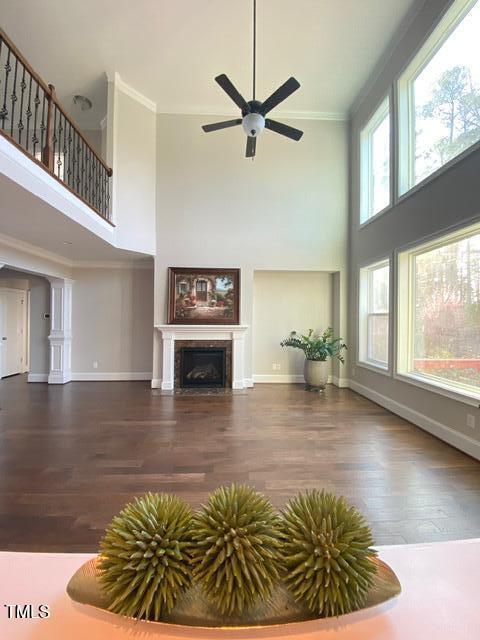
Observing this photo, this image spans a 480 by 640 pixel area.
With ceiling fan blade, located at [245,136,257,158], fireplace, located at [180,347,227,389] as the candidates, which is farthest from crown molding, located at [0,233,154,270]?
ceiling fan blade, located at [245,136,257,158]

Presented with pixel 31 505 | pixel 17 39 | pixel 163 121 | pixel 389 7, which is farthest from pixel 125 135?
pixel 31 505

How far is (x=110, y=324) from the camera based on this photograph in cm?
631

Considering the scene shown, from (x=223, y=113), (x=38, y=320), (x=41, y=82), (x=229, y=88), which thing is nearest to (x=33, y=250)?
(x=38, y=320)

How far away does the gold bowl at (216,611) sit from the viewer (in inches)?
18.5

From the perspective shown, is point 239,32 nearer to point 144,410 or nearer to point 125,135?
point 125,135

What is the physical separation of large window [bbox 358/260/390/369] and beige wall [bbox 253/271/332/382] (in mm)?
863

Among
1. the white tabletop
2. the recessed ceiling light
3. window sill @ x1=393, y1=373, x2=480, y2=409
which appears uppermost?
the recessed ceiling light

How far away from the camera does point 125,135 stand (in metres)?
5.20

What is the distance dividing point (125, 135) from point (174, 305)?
2.99m

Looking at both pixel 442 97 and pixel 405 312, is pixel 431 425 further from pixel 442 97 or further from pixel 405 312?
pixel 442 97

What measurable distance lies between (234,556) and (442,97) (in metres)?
4.86

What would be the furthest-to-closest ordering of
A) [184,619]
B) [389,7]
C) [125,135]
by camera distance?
[125,135]
[389,7]
[184,619]

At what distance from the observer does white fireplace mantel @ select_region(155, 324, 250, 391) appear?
18.6ft

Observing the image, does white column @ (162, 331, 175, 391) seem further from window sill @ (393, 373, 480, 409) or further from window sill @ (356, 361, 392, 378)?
window sill @ (393, 373, 480, 409)
